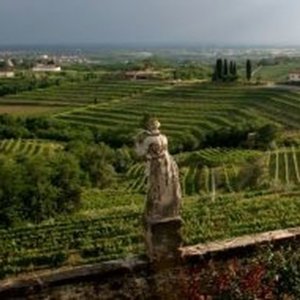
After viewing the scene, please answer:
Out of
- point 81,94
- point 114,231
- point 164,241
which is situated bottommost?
point 81,94

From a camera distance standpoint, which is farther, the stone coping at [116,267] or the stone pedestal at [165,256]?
the stone pedestal at [165,256]

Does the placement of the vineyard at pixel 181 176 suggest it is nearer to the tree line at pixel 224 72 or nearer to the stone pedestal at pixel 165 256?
the stone pedestal at pixel 165 256

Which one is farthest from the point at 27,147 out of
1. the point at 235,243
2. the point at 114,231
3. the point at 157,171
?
the point at 157,171

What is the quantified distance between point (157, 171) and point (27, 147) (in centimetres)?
6206

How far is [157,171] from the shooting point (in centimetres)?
731

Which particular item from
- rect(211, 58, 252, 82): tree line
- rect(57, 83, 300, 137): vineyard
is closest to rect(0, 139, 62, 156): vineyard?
rect(57, 83, 300, 137): vineyard

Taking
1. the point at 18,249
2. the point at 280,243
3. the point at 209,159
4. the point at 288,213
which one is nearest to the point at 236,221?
the point at 288,213

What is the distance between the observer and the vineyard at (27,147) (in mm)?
65125

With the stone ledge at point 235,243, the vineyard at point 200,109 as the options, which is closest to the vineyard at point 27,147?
the vineyard at point 200,109

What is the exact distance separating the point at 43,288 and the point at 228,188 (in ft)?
126

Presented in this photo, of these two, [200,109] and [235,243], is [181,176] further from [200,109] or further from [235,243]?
[235,243]

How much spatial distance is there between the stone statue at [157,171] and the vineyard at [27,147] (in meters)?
57.0

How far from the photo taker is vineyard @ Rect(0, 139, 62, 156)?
6512cm

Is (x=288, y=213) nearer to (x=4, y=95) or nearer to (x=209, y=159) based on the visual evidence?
(x=209, y=159)
